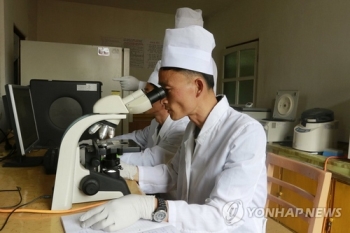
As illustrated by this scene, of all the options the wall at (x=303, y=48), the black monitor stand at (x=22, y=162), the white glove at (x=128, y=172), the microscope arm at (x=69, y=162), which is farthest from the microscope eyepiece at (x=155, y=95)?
the wall at (x=303, y=48)

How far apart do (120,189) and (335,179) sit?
138 cm

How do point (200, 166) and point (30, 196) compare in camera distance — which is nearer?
point (30, 196)

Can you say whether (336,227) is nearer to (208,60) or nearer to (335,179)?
(335,179)

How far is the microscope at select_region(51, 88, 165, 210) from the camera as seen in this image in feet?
2.74

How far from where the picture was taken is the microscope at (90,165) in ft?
2.74

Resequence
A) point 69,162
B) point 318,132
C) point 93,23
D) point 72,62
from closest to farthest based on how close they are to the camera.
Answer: point 69,162
point 318,132
point 72,62
point 93,23

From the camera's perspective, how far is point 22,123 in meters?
1.25

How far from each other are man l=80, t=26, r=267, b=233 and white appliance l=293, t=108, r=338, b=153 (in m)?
1.07

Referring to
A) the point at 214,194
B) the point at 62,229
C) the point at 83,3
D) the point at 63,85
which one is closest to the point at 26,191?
the point at 62,229

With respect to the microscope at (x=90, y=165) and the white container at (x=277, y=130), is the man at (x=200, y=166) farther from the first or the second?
the white container at (x=277, y=130)

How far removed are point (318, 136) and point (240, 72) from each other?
5.47 ft

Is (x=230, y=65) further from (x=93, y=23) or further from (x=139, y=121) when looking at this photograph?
(x=93, y=23)

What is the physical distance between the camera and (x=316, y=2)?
2367 millimetres

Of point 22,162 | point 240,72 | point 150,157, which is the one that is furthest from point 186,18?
point 22,162
